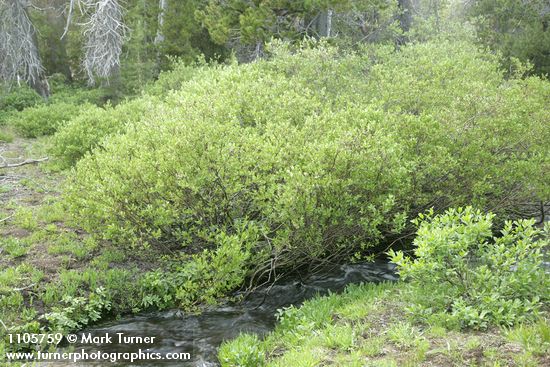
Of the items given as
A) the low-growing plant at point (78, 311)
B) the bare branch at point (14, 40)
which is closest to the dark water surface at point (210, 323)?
the low-growing plant at point (78, 311)

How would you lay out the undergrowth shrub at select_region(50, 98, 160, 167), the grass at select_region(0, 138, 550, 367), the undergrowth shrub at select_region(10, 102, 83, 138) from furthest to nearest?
the undergrowth shrub at select_region(10, 102, 83, 138) < the undergrowth shrub at select_region(50, 98, 160, 167) < the grass at select_region(0, 138, 550, 367)

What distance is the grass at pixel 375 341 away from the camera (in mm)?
5141

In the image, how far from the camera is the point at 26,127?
18.1m

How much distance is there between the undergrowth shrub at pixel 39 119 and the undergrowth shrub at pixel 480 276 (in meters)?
15.1

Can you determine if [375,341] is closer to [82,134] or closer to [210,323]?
[210,323]

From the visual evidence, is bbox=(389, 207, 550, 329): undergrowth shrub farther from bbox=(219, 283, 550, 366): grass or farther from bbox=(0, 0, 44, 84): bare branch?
bbox=(0, 0, 44, 84): bare branch

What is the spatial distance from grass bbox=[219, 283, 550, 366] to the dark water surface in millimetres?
497

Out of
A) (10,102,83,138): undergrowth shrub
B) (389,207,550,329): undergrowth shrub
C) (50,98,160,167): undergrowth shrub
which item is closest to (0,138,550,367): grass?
(389,207,550,329): undergrowth shrub

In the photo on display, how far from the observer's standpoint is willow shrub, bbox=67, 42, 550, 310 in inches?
312

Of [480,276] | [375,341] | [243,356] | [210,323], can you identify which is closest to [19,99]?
[210,323]

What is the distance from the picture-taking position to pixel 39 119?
18.4 metres

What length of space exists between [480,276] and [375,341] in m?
1.41

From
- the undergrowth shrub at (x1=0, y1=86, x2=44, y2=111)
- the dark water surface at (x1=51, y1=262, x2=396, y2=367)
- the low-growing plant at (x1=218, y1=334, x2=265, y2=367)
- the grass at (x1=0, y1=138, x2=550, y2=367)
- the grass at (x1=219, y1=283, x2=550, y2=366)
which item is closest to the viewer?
the grass at (x1=219, y1=283, x2=550, y2=366)

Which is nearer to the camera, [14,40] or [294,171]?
[294,171]
